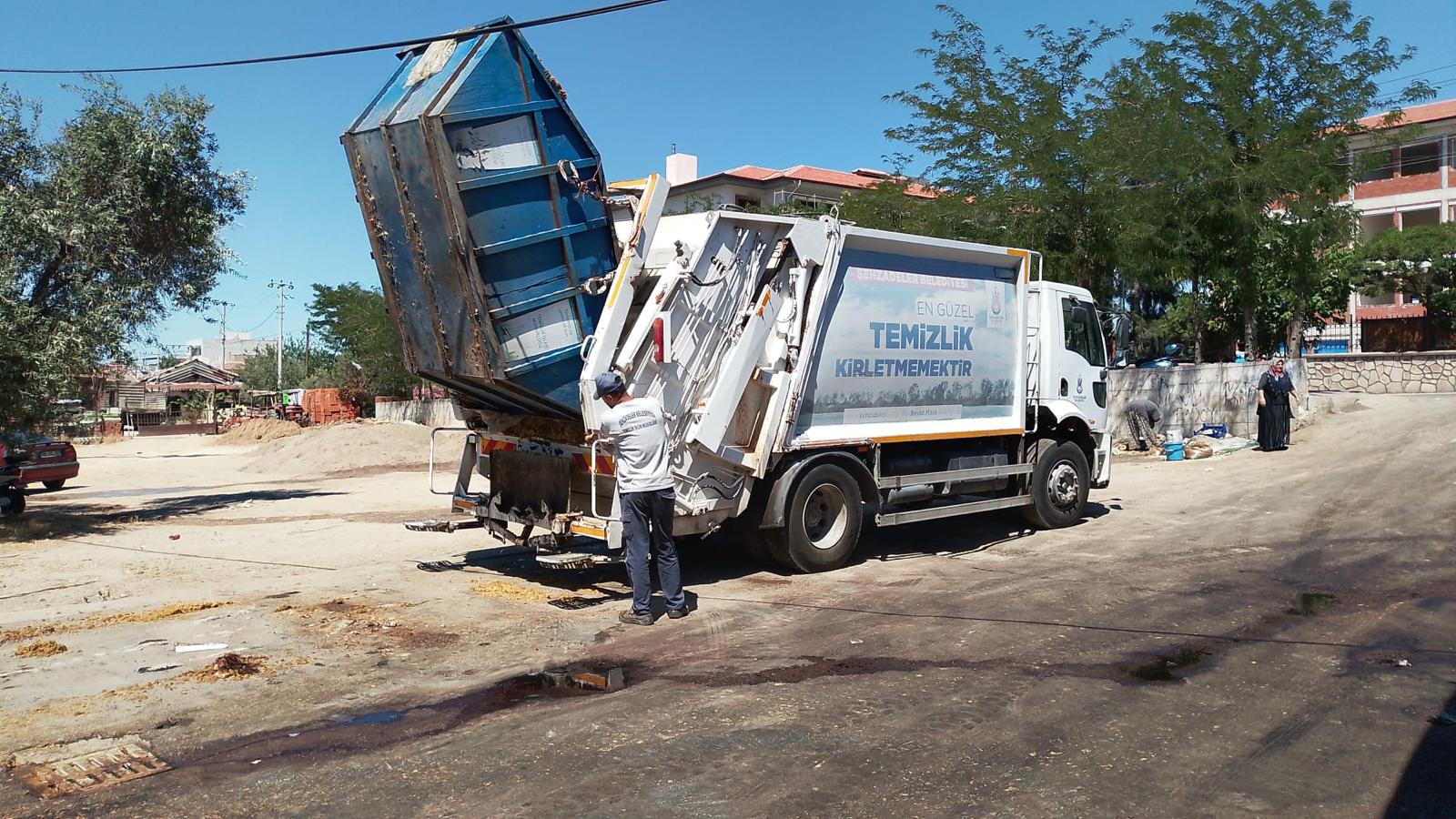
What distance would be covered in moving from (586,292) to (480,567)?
3091 millimetres

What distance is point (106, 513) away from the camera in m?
15.1

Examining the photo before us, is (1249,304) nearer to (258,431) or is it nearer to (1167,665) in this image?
(1167,665)

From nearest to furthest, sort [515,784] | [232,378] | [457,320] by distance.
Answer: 1. [515,784]
2. [457,320]
3. [232,378]

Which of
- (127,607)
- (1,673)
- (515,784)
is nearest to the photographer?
(515,784)

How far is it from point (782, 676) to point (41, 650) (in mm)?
4600

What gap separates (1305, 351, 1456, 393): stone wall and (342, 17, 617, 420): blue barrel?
69.2 feet

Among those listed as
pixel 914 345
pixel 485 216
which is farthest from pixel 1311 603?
pixel 485 216

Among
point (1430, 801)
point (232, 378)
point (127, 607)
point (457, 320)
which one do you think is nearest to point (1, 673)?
point (127, 607)

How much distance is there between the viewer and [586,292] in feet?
25.0

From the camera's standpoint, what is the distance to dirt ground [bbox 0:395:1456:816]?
13.4ft

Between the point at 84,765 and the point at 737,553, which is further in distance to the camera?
the point at 737,553

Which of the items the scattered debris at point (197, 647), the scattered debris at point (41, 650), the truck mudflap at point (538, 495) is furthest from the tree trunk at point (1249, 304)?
the scattered debris at point (41, 650)

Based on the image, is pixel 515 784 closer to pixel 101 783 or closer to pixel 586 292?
pixel 101 783

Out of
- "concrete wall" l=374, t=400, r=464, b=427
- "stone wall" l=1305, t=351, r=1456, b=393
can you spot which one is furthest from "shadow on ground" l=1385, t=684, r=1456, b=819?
"concrete wall" l=374, t=400, r=464, b=427
